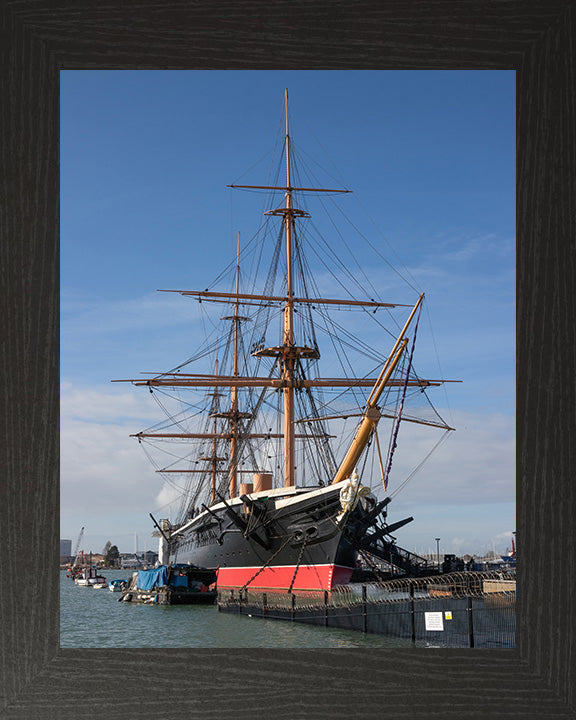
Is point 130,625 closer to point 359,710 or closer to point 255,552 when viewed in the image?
point 255,552

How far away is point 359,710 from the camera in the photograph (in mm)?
2621

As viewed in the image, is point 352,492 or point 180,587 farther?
point 180,587

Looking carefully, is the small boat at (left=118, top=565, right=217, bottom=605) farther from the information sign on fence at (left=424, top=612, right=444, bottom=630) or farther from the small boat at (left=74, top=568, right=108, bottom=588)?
the small boat at (left=74, top=568, right=108, bottom=588)

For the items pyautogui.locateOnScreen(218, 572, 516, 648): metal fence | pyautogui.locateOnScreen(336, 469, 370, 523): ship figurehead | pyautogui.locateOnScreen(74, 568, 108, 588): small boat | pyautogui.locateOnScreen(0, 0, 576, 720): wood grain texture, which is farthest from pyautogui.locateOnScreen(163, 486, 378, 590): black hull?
pyautogui.locateOnScreen(74, 568, 108, 588): small boat

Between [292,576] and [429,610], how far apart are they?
953cm

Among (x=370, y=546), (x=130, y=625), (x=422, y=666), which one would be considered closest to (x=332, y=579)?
(x=370, y=546)

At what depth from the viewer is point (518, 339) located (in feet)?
9.02

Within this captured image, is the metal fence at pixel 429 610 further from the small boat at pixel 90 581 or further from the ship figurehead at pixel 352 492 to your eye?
the small boat at pixel 90 581

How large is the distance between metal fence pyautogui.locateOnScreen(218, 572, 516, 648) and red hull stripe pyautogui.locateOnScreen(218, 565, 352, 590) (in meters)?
0.50

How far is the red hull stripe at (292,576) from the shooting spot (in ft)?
51.0

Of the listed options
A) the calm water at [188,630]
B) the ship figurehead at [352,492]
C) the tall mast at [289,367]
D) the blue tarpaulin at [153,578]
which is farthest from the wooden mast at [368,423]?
the blue tarpaulin at [153,578]

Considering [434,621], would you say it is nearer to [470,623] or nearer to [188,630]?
[470,623]

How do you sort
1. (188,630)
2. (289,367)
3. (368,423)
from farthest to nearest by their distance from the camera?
(289,367), (188,630), (368,423)

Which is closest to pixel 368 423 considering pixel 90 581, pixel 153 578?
pixel 153 578
